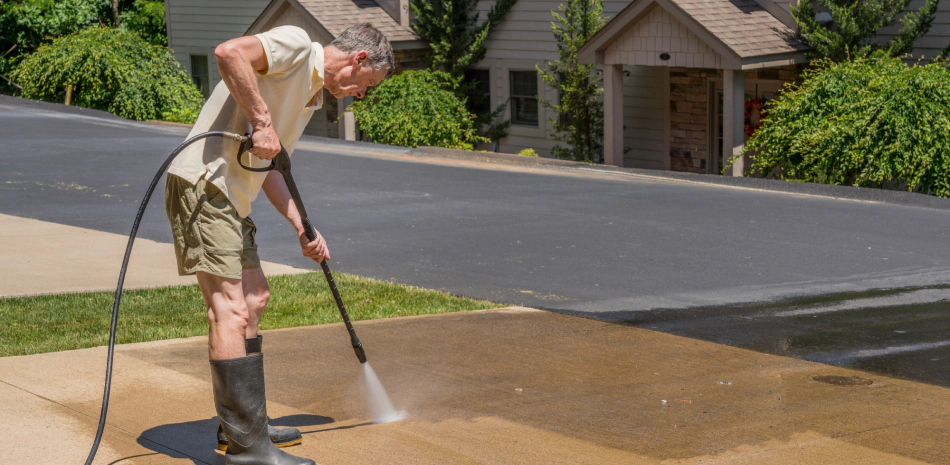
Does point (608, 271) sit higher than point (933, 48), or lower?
lower

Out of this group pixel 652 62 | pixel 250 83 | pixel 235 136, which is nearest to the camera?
pixel 250 83

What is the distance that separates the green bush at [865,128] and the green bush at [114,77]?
571 inches

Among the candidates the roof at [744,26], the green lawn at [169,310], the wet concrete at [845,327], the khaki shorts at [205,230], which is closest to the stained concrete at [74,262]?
the green lawn at [169,310]

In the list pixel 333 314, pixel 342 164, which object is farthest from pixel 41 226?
pixel 342 164

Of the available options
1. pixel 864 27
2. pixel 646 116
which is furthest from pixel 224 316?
pixel 646 116

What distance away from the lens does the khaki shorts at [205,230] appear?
14.3ft

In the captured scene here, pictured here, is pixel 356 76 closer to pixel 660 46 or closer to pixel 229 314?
pixel 229 314

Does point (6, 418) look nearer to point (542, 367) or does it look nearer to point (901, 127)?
point (542, 367)

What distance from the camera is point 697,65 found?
18.4 metres

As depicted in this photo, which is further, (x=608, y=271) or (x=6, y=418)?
(x=608, y=271)

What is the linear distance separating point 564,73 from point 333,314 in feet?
45.9

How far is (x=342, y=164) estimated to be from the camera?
18.6 metres

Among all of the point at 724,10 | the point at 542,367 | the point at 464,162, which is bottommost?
the point at 464,162

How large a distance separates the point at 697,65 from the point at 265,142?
49.3 ft
